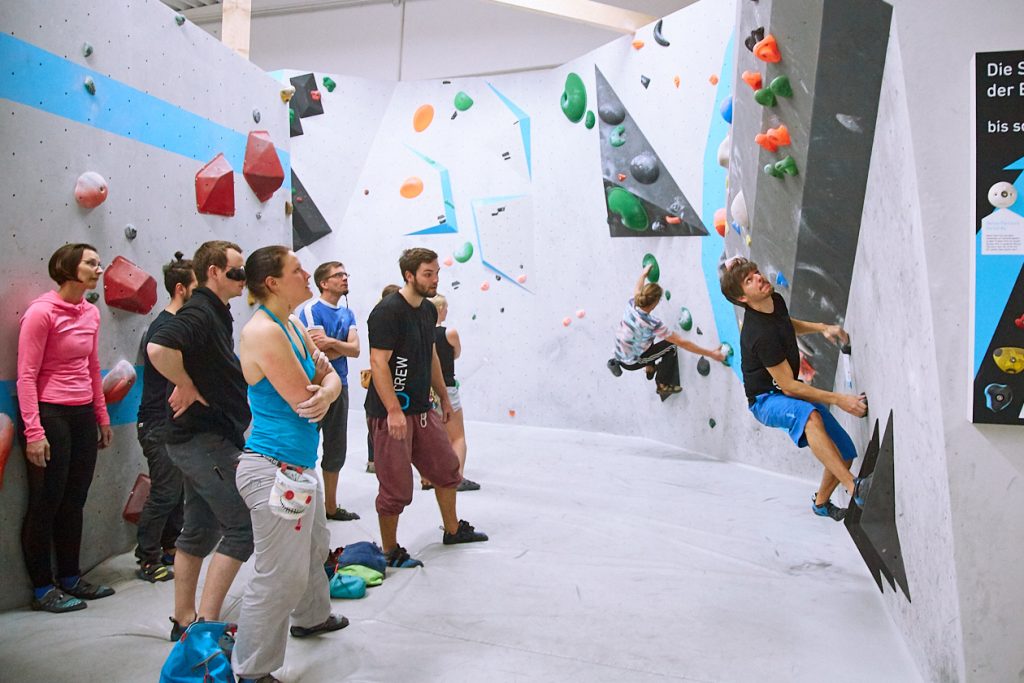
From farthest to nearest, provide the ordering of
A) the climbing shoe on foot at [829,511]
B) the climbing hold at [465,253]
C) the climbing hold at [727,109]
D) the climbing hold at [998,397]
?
the climbing hold at [465,253]
the climbing hold at [727,109]
the climbing shoe on foot at [829,511]
the climbing hold at [998,397]

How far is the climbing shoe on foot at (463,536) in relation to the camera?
12.5ft

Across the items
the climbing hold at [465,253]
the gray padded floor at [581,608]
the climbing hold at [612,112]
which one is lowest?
the gray padded floor at [581,608]

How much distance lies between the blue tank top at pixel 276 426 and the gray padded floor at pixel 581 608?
688mm

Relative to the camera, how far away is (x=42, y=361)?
3.00 metres

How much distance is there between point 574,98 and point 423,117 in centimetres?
182

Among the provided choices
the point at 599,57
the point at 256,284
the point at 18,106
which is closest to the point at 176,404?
the point at 256,284

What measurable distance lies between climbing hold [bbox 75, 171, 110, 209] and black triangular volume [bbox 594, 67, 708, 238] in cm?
376

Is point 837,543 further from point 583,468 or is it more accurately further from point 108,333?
point 108,333

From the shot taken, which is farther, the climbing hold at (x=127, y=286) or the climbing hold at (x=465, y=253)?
the climbing hold at (x=465, y=253)

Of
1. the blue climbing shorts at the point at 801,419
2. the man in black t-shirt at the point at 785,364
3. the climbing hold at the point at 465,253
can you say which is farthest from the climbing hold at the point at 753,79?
the climbing hold at the point at 465,253

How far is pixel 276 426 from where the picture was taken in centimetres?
239

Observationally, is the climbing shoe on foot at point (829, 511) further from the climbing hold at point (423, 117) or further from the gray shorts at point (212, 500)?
the climbing hold at point (423, 117)

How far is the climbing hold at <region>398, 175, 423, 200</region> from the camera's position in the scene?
8.13 metres

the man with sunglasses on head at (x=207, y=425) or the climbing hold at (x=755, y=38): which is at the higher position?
the climbing hold at (x=755, y=38)
